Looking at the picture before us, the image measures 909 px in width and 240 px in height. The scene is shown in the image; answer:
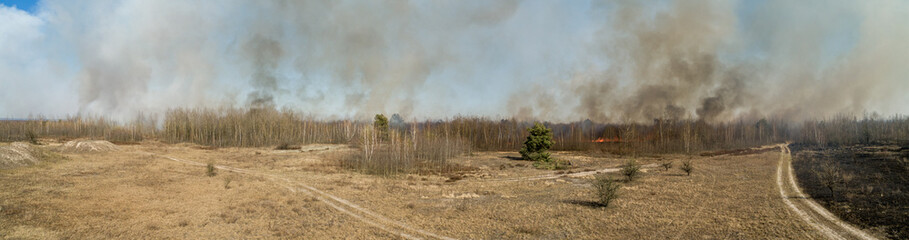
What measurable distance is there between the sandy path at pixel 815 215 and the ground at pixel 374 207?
216 mm

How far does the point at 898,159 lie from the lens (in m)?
14.5

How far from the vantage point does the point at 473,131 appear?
40562 mm

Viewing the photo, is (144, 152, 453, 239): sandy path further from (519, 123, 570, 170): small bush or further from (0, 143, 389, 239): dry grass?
(519, 123, 570, 170): small bush

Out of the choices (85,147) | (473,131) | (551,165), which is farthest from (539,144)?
(85,147)

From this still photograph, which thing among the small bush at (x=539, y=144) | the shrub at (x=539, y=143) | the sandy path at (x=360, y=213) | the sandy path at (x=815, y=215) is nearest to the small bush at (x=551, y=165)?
the small bush at (x=539, y=144)

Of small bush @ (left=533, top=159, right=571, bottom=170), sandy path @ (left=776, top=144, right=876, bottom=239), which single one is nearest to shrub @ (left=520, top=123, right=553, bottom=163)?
small bush @ (left=533, top=159, right=571, bottom=170)

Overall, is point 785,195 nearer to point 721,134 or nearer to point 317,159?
point 317,159

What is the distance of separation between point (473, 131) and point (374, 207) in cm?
2972

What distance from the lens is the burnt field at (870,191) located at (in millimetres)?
7969

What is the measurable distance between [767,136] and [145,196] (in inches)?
1911

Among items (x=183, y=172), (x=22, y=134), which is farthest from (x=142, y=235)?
(x=22, y=134)

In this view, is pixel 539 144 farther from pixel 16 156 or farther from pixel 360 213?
pixel 16 156

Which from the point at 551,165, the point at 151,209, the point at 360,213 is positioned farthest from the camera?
the point at 551,165

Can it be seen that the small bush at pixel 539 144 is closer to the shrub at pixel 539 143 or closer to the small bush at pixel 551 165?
the shrub at pixel 539 143
